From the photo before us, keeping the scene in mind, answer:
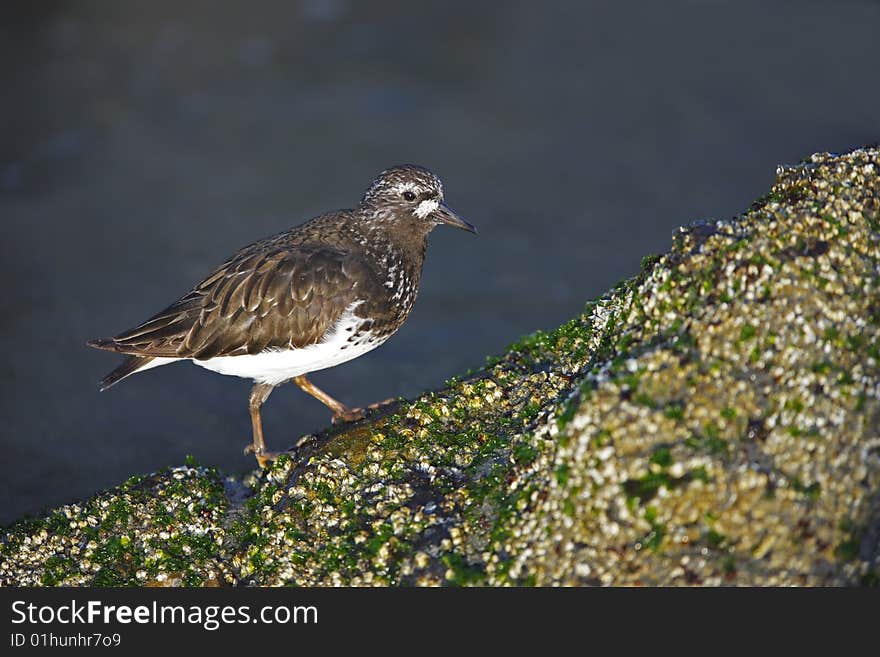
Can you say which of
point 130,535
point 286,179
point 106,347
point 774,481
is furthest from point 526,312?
point 774,481

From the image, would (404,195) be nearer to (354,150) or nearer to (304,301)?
(304,301)

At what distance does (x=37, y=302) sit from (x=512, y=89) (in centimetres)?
761

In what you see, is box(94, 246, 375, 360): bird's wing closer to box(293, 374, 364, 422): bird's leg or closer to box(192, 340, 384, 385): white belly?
box(192, 340, 384, 385): white belly

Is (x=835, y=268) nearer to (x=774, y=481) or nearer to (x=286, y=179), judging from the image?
(x=774, y=481)

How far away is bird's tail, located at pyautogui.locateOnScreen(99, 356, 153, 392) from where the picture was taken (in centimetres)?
802

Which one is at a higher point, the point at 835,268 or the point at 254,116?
the point at 254,116

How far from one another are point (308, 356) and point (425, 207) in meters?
1.64

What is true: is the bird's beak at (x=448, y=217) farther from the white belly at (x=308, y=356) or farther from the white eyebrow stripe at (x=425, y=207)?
the white belly at (x=308, y=356)

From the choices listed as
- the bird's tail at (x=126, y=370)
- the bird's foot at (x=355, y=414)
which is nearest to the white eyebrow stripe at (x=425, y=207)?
the bird's foot at (x=355, y=414)

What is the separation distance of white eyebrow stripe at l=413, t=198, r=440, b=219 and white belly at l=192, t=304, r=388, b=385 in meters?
1.10

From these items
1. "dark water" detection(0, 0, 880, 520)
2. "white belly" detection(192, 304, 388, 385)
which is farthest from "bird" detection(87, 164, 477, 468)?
"dark water" detection(0, 0, 880, 520)

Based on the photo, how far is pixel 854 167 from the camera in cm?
622

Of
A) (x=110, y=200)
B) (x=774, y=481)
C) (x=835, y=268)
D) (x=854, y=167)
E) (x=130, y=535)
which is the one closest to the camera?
(x=774, y=481)

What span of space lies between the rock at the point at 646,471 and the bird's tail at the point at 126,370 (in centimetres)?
124
